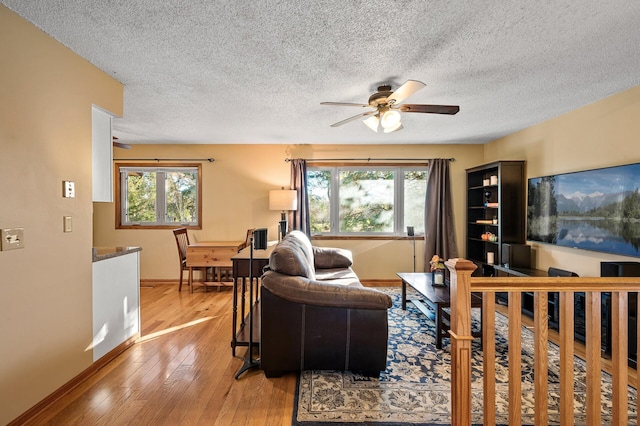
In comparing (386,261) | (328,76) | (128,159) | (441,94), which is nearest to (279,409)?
(328,76)

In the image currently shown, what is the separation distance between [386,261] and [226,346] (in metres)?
3.08

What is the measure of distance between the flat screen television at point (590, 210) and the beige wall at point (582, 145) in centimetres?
14

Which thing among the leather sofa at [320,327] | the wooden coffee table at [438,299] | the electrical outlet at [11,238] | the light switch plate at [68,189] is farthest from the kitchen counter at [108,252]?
the wooden coffee table at [438,299]

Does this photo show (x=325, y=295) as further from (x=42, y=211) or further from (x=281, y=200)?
(x=281, y=200)

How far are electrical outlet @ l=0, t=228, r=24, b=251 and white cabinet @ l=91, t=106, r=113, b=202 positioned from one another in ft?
2.31

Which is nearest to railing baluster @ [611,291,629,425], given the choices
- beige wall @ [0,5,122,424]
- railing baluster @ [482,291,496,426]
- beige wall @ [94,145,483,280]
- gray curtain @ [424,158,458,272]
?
railing baluster @ [482,291,496,426]

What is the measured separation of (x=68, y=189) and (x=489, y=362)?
271 cm

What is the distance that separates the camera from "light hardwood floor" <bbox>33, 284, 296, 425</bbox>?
1.86 m

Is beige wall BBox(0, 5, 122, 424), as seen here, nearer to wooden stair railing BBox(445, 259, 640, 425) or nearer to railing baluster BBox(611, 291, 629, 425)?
wooden stair railing BBox(445, 259, 640, 425)

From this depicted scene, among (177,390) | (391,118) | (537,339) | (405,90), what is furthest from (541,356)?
(177,390)

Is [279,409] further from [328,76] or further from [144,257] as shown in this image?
[144,257]

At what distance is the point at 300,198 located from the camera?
16.5ft

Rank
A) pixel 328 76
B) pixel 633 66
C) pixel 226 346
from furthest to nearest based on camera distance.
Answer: pixel 226 346 → pixel 328 76 → pixel 633 66

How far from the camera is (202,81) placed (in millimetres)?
2633
